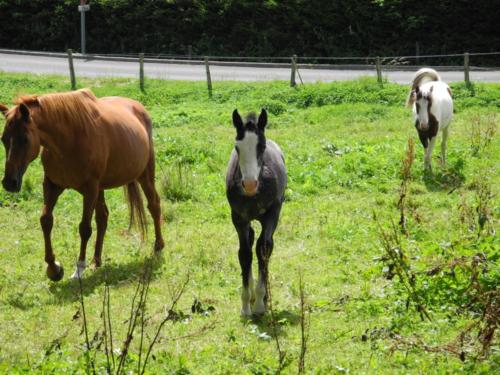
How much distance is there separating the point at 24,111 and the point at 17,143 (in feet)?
1.12

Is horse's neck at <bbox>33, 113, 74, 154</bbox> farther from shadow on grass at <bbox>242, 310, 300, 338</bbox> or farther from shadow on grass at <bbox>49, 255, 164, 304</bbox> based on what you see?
shadow on grass at <bbox>242, 310, 300, 338</bbox>

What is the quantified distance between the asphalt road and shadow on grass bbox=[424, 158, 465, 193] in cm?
1260

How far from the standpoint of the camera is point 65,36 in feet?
112

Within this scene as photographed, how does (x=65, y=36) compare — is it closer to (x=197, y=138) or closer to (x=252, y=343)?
(x=197, y=138)

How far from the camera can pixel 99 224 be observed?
8977 mm

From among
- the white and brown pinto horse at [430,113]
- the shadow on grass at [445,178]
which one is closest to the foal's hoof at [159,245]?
the shadow on grass at [445,178]

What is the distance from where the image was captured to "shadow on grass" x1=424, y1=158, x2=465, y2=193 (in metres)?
11.6

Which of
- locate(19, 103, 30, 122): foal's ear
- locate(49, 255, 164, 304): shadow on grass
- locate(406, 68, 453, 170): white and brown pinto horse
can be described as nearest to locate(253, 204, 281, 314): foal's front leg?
locate(49, 255, 164, 304): shadow on grass

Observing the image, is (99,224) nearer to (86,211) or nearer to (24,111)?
(86,211)

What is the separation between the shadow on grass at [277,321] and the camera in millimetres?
6652

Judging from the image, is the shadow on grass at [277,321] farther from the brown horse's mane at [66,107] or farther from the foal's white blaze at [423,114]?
the foal's white blaze at [423,114]

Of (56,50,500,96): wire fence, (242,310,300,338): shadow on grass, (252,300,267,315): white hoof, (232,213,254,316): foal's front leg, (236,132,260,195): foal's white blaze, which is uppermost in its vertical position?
(56,50,500,96): wire fence

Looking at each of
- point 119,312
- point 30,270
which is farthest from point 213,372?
point 30,270

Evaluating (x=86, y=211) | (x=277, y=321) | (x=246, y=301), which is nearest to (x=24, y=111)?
(x=86, y=211)
